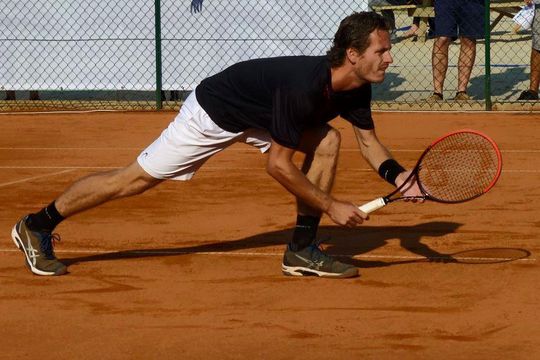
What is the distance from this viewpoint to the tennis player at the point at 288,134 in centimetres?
623

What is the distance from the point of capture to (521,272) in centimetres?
675

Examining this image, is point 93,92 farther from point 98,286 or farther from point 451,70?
point 98,286

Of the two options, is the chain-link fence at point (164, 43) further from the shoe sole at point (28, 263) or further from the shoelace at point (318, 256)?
the shoe sole at point (28, 263)

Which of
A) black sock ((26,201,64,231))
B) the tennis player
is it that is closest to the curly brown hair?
the tennis player

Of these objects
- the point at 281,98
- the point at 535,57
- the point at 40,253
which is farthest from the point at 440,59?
the point at 281,98

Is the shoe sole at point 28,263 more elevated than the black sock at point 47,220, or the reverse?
the black sock at point 47,220

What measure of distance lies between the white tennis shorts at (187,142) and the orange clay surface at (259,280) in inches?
22.5

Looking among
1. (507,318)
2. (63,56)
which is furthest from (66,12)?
(507,318)

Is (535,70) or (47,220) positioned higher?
(47,220)

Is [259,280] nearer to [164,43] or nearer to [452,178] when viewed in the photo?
[452,178]

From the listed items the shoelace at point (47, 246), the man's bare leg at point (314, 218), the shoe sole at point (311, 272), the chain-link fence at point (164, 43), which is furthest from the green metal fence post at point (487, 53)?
the shoelace at point (47, 246)

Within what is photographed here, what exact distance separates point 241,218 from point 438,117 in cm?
634

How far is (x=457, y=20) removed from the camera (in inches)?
578

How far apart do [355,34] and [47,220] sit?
1908 mm
